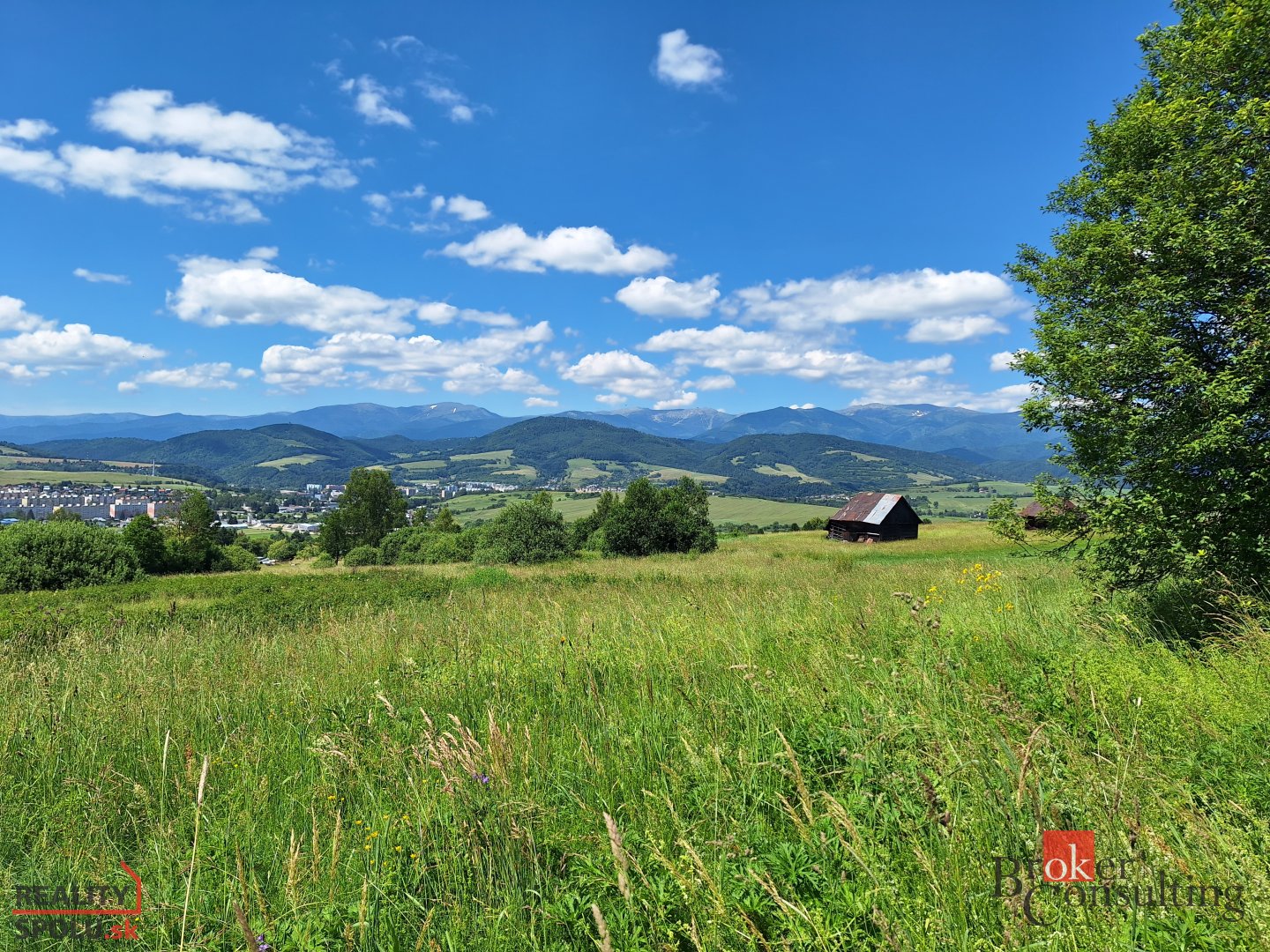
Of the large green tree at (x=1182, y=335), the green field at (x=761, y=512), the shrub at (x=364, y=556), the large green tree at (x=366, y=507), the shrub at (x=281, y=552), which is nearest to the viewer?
the large green tree at (x=1182, y=335)

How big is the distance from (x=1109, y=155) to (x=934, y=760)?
953 centimetres

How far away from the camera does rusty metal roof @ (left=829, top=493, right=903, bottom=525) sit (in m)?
68.0

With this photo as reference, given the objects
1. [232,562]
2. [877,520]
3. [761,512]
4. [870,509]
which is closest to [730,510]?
[761,512]

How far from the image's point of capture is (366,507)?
234 ft

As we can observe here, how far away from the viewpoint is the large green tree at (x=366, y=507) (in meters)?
70.4

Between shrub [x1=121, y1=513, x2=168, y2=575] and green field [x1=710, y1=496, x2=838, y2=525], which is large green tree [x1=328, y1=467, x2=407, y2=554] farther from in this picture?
green field [x1=710, y1=496, x2=838, y2=525]

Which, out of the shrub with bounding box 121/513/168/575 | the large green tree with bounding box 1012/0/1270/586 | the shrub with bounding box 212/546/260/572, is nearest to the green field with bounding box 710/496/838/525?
the shrub with bounding box 212/546/260/572

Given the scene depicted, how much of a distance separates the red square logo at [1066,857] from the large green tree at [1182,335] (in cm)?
534

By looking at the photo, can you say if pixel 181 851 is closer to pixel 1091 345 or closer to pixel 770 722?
pixel 770 722

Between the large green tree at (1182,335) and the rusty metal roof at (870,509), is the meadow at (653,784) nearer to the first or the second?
the large green tree at (1182,335)

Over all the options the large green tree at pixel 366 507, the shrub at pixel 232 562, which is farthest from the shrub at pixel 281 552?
the shrub at pixel 232 562

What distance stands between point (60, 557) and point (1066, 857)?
34669 millimetres

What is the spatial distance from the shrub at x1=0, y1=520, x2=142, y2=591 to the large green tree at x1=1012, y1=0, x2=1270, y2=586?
112ft

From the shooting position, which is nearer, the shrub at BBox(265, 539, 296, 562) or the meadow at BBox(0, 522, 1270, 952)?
the meadow at BBox(0, 522, 1270, 952)
